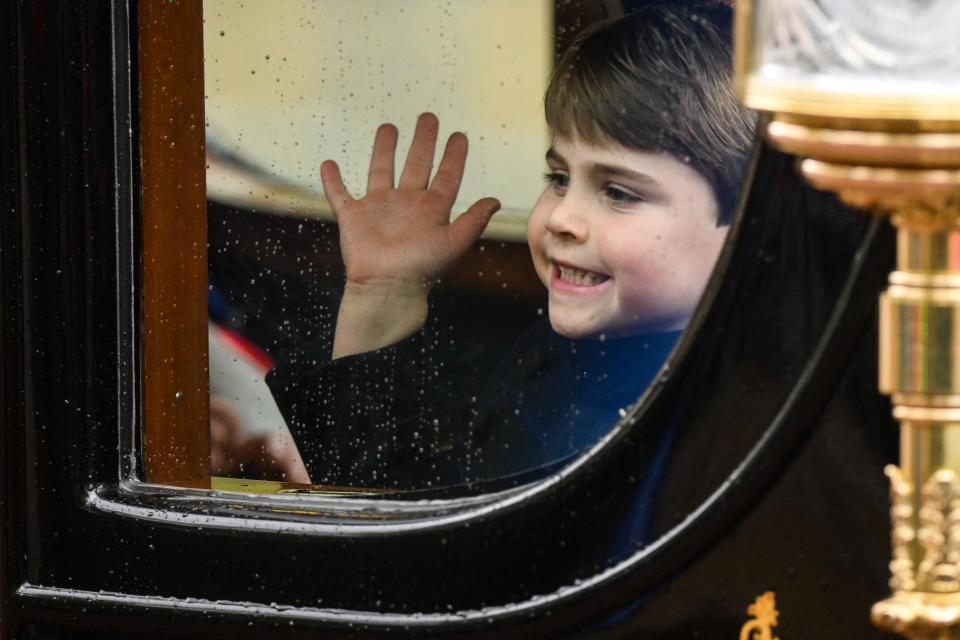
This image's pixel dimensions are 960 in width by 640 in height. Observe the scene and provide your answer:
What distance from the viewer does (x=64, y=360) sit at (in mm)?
1028

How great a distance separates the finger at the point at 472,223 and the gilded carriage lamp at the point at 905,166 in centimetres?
31

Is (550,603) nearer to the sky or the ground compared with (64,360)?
nearer to the ground

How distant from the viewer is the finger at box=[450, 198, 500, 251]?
Answer: 36.7 inches

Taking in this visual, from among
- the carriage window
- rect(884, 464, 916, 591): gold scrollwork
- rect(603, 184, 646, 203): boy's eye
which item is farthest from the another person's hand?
rect(884, 464, 916, 591): gold scrollwork

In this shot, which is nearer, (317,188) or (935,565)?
(935,565)

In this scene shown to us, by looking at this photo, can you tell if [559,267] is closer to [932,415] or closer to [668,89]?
[668,89]

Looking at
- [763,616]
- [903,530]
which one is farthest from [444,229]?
[903,530]

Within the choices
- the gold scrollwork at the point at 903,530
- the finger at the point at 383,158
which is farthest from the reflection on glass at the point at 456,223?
the gold scrollwork at the point at 903,530

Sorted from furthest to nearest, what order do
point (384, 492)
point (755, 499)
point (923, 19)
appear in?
point (384, 492) → point (755, 499) → point (923, 19)

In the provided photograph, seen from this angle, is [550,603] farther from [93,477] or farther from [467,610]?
[93,477]

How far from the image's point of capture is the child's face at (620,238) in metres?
0.87

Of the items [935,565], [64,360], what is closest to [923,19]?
[935,565]

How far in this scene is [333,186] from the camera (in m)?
0.97

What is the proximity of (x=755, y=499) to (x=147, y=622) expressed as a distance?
1.24ft
